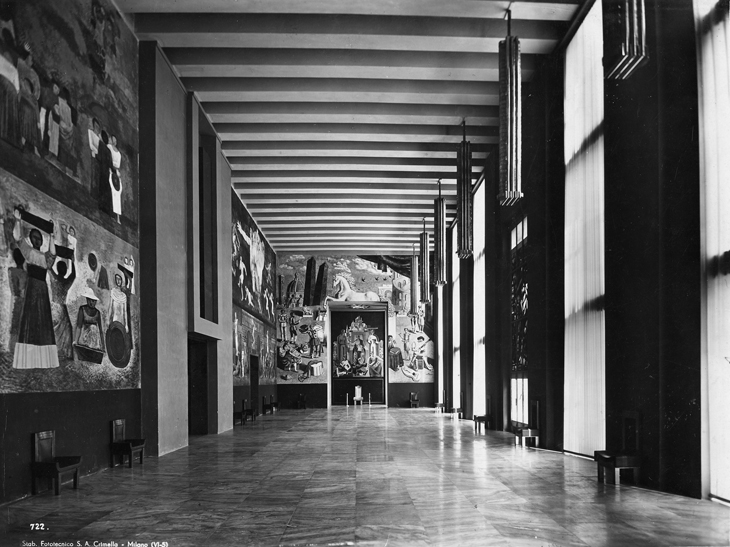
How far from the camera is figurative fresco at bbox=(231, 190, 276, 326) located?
23078mm

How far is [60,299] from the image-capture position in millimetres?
9156

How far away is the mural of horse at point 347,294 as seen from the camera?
3497 cm

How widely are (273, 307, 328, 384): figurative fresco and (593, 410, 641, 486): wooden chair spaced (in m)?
25.9

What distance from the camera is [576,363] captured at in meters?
12.5

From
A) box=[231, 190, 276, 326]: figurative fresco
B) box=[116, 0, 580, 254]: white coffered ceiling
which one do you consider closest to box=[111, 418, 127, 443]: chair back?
box=[116, 0, 580, 254]: white coffered ceiling

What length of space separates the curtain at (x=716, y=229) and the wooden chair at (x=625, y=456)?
1242 millimetres

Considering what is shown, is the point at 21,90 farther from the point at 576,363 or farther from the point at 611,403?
the point at 576,363

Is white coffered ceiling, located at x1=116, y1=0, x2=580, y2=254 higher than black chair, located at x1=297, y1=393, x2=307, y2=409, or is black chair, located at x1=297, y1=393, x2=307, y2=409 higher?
white coffered ceiling, located at x1=116, y1=0, x2=580, y2=254

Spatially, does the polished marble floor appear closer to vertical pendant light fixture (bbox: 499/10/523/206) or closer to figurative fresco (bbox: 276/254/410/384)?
vertical pendant light fixture (bbox: 499/10/523/206)

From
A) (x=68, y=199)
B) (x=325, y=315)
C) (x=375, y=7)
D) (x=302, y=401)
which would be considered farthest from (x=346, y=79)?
(x=302, y=401)

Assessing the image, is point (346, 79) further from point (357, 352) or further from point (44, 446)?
point (357, 352)

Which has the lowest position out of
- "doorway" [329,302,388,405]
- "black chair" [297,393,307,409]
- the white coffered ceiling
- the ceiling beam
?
"black chair" [297,393,307,409]

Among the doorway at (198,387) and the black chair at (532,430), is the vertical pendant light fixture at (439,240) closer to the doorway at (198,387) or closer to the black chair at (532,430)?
the black chair at (532,430)

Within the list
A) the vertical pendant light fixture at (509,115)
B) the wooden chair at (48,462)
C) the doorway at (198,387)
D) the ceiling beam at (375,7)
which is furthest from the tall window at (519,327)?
the wooden chair at (48,462)
